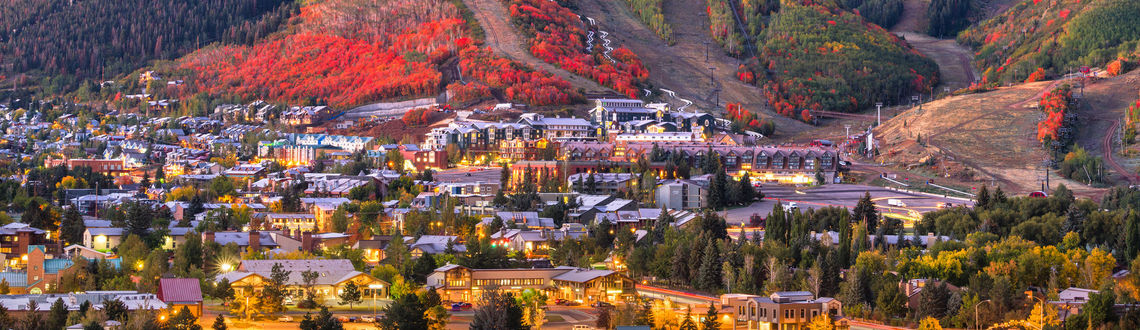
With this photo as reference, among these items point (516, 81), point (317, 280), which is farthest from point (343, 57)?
point (317, 280)

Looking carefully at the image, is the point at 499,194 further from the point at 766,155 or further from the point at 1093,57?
the point at 1093,57

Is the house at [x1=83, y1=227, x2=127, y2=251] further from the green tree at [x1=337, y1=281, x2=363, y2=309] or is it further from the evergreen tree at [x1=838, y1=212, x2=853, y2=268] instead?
the evergreen tree at [x1=838, y1=212, x2=853, y2=268]

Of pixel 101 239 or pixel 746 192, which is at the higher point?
pixel 746 192

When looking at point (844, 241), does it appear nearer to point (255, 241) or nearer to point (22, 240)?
point (255, 241)

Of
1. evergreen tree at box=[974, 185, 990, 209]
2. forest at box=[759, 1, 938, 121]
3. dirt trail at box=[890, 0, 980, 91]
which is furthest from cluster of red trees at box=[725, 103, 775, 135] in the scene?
evergreen tree at box=[974, 185, 990, 209]

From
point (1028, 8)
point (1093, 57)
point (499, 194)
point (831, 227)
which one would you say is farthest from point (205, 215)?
point (1028, 8)

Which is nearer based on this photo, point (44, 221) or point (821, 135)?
point (44, 221)
